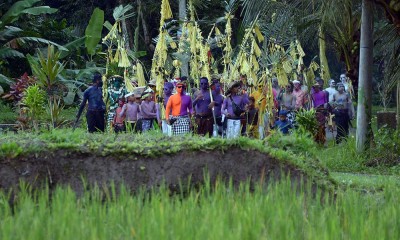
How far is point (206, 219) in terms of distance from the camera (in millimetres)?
6496

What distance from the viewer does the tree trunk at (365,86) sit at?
17812 millimetres

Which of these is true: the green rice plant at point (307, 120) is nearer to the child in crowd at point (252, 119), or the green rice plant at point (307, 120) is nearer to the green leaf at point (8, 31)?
the child in crowd at point (252, 119)

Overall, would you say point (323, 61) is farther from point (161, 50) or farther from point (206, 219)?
point (206, 219)

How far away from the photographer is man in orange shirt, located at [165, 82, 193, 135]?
19.5 m

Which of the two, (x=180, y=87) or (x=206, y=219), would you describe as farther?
(x=180, y=87)

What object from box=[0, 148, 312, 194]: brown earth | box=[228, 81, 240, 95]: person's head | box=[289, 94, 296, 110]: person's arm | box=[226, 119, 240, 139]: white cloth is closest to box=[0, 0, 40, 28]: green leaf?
box=[289, 94, 296, 110]: person's arm

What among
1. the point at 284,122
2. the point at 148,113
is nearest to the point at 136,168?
the point at 148,113

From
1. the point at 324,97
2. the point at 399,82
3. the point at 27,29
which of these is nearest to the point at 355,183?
the point at 399,82

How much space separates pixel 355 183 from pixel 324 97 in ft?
38.0

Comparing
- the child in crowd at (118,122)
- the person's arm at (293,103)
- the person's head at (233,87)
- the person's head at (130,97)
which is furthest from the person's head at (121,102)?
the person's head at (233,87)

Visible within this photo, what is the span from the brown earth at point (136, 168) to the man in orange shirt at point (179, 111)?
8609mm

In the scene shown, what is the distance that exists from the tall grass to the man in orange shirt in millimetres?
11612

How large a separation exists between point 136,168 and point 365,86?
855 centimetres

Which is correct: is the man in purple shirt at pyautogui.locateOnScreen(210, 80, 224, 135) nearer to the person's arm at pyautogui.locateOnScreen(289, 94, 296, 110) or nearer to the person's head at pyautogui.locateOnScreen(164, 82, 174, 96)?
the person's head at pyautogui.locateOnScreen(164, 82, 174, 96)
